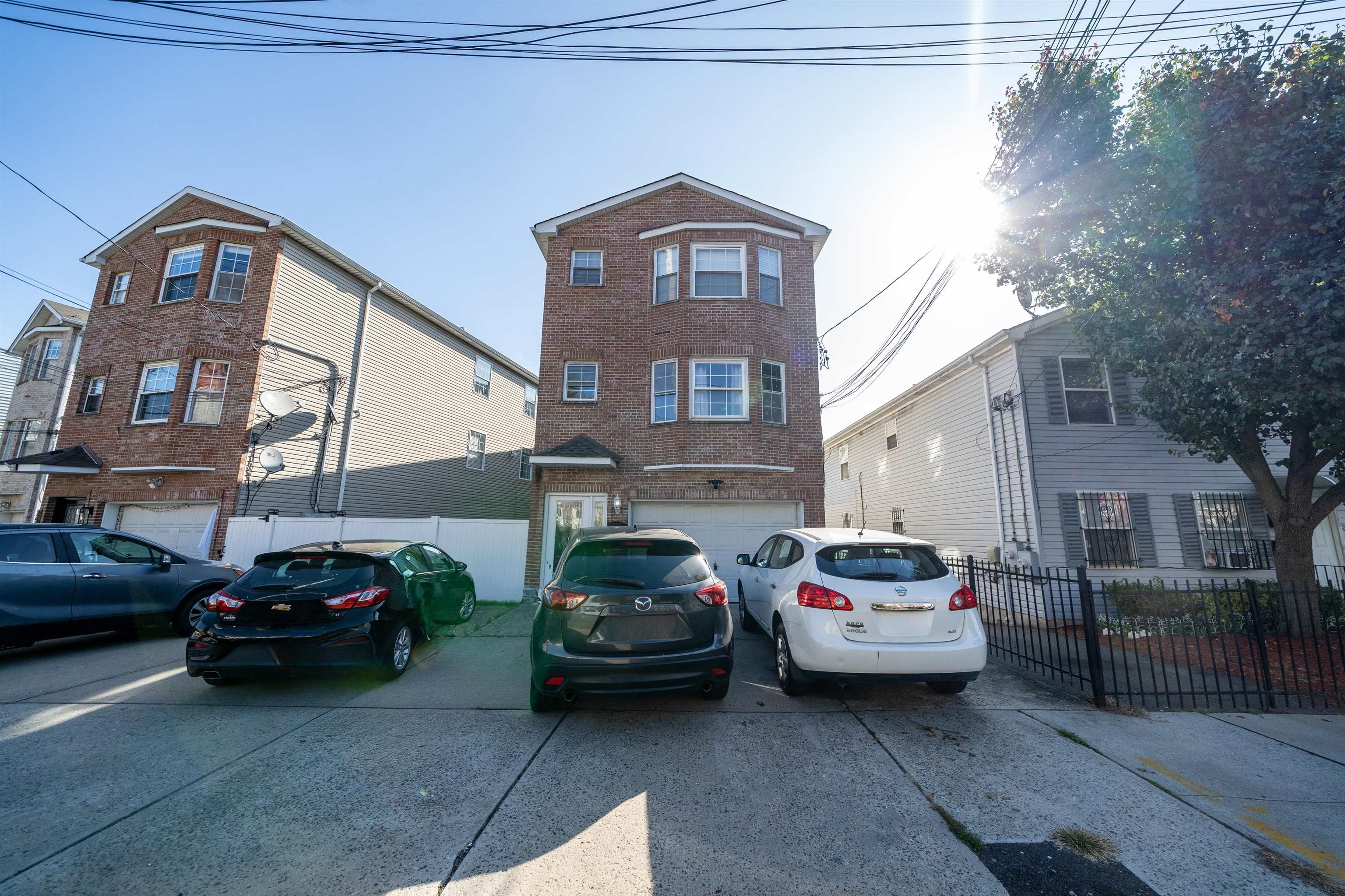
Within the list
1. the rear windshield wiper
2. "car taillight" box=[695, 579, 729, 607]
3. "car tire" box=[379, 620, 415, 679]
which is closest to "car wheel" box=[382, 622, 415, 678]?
"car tire" box=[379, 620, 415, 679]

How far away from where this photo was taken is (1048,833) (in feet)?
10.1

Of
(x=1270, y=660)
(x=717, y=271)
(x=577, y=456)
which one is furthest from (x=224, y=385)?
(x=1270, y=660)

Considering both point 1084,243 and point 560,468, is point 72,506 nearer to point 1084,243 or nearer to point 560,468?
point 560,468

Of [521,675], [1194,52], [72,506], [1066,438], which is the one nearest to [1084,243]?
[1194,52]

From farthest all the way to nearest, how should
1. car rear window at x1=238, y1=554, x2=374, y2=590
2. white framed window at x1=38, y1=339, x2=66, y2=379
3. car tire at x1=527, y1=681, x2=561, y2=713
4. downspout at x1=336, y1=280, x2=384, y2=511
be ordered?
1. white framed window at x1=38, y1=339, x2=66, y2=379
2. downspout at x1=336, y1=280, x2=384, y2=511
3. car rear window at x1=238, y1=554, x2=374, y2=590
4. car tire at x1=527, y1=681, x2=561, y2=713

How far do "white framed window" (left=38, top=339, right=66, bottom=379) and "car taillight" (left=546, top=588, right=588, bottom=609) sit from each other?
89.5 ft

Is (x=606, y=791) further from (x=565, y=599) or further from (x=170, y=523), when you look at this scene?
(x=170, y=523)

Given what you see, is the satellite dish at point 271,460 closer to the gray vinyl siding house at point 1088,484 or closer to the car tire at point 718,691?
the car tire at point 718,691

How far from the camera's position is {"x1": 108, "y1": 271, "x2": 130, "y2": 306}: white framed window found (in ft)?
47.4

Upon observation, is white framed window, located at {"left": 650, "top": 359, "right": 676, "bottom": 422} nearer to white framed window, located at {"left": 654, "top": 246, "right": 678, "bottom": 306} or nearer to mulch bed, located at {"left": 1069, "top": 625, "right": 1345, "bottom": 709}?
white framed window, located at {"left": 654, "top": 246, "right": 678, "bottom": 306}

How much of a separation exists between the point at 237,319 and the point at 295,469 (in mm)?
4103

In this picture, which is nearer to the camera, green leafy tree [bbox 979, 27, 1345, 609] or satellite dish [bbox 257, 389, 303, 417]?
green leafy tree [bbox 979, 27, 1345, 609]

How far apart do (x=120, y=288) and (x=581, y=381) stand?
14007mm

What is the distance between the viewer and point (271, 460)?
1220 centimetres
